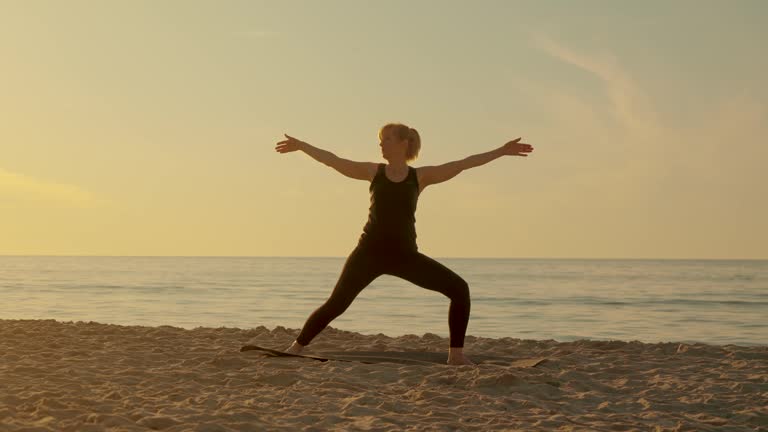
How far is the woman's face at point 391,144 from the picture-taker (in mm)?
7113

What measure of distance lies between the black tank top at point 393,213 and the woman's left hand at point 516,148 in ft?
2.64

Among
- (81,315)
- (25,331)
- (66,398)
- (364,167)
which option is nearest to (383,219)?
(364,167)

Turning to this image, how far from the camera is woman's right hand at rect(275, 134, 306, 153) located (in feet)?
23.0

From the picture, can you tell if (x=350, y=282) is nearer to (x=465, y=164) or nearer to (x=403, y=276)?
(x=403, y=276)

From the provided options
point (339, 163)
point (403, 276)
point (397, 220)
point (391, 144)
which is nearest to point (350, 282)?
point (403, 276)

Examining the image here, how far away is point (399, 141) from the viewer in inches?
280

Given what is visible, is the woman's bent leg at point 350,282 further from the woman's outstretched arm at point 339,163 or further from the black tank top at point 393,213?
the woman's outstretched arm at point 339,163

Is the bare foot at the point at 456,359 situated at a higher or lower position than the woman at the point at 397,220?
lower

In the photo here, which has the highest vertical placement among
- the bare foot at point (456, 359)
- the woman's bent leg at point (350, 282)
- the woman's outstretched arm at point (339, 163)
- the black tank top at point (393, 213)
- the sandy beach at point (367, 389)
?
the woman's outstretched arm at point (339, 163)

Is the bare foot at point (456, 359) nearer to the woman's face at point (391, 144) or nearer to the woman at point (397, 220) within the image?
the woman at point (397, 220)

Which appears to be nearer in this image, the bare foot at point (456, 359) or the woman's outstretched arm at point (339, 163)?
the woman's outstretched arm at point (339, 163)

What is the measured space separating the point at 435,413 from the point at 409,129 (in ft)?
8.54

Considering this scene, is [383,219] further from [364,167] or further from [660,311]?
[660,311]

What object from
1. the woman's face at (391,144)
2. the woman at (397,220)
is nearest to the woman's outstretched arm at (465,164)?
the woman at (397,220)
